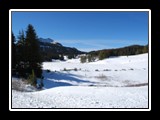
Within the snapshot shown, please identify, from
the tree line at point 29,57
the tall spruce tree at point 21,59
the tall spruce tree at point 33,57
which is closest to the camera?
the tall spruce tree at point 21,59

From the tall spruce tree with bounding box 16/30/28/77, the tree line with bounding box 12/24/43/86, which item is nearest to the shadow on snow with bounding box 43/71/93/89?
the tree line with bounding box 12/24/43/86

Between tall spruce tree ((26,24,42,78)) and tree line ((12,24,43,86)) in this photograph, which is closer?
tree line ((12,24,43,86))

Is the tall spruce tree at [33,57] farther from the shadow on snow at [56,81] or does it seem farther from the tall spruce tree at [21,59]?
the shadow on snow at [56,81]

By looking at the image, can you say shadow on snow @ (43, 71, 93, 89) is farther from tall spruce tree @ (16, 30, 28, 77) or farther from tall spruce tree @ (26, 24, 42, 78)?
tall spruce tree @ (16, 30, 28, 77)

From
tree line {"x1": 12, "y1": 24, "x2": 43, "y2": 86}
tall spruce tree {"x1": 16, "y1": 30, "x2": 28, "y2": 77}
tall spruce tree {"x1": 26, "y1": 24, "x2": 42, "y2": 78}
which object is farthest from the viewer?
tall spruce tree {"x1": 26, "y1": 24, "x2": 42, "y2": 78}

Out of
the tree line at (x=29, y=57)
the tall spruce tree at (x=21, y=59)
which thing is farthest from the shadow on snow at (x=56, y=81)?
the tall spruce tree at (x=21, y=59)

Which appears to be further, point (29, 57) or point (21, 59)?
point (29, 57)

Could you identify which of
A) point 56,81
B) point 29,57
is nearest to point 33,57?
point 29,57

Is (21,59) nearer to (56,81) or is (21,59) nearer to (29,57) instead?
(29,57)

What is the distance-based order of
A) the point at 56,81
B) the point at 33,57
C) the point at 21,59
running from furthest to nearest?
the point at 56,81
the point at 33,57
the point at 21,59

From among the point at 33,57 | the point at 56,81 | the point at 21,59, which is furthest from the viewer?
the point at 56,81
